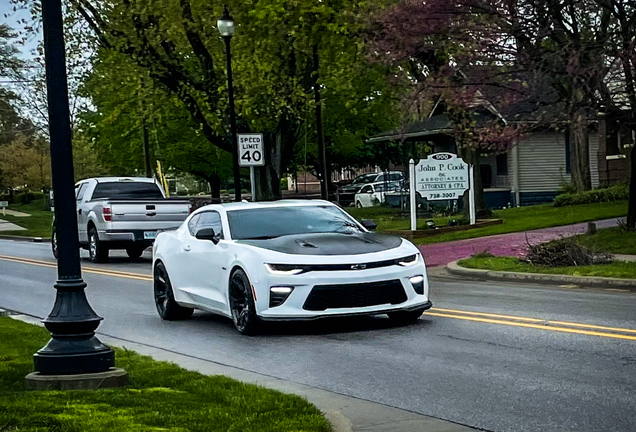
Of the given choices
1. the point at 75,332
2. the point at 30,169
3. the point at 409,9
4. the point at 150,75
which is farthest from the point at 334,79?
the point at 30,169

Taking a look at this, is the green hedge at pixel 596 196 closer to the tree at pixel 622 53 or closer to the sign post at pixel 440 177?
the sign post at pixel 440 177

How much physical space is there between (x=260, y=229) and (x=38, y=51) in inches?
932

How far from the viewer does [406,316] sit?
12578 millimetres

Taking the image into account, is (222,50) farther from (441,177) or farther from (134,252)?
(441,177)

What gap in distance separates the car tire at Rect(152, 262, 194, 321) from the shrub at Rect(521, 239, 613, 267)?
712 centimetres

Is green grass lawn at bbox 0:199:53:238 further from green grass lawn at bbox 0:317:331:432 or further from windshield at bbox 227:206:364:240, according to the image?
green grass lawn at bbox 0:317:331:432

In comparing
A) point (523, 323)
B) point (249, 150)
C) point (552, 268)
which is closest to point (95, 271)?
point (249, 150)

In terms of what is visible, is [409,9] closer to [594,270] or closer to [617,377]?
[594,270]

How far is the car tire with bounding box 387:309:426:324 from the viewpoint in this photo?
12219 millimetres

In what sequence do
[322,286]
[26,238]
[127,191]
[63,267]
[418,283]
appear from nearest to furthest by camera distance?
[63,267] < [322,286] < [418,283] < [127,191] < [26,238]

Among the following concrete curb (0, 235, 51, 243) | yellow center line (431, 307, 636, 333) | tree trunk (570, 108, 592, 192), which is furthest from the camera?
concrete curb (0, 235, 51, 243)

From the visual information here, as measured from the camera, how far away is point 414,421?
731 centimetres

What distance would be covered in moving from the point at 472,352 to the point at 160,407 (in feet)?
12.1

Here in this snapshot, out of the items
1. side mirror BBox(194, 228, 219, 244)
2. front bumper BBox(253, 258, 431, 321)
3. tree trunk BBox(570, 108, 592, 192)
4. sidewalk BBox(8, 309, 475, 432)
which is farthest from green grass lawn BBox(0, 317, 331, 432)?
Result: tree trunk BBox(570, 108, 592, 192)
